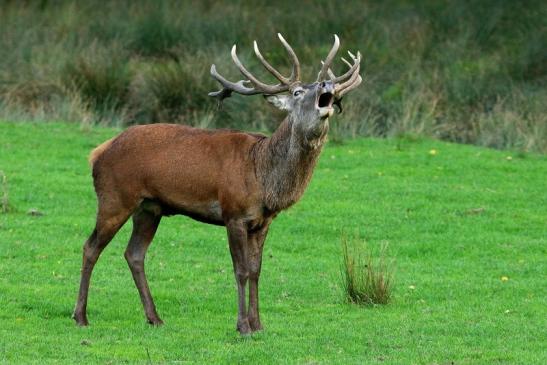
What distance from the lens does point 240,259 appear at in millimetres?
10664

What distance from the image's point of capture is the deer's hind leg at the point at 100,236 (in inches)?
434

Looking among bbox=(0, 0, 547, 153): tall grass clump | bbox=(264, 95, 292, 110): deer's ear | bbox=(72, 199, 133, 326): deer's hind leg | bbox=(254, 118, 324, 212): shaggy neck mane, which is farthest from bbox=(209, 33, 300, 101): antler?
bbox=(0, 0, 547, 153): tall grass clump

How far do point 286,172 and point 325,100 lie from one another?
751mm

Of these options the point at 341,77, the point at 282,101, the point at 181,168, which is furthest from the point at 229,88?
the point at 341,77

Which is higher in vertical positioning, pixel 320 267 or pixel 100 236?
pixel 100 236

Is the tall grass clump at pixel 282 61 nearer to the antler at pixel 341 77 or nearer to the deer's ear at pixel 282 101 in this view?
the antler at pixel 341 77

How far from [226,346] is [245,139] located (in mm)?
1871

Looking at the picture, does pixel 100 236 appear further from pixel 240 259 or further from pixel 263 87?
pixel 263 87

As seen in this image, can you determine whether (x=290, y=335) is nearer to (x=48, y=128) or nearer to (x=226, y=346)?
(x=226, y=346)

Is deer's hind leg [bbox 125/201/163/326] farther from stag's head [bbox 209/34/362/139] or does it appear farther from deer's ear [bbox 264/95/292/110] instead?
deer's ear [bbox 264/95/292/110]

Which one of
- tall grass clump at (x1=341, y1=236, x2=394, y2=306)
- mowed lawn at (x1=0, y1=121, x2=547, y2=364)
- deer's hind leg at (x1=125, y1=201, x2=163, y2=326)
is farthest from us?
tall grass clump at (x1=341, y1=236, x2=394, y2=306)

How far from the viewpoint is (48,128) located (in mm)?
21141

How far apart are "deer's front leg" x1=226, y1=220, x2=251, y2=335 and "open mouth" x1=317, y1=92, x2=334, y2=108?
1.18 m

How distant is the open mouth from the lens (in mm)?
10241
